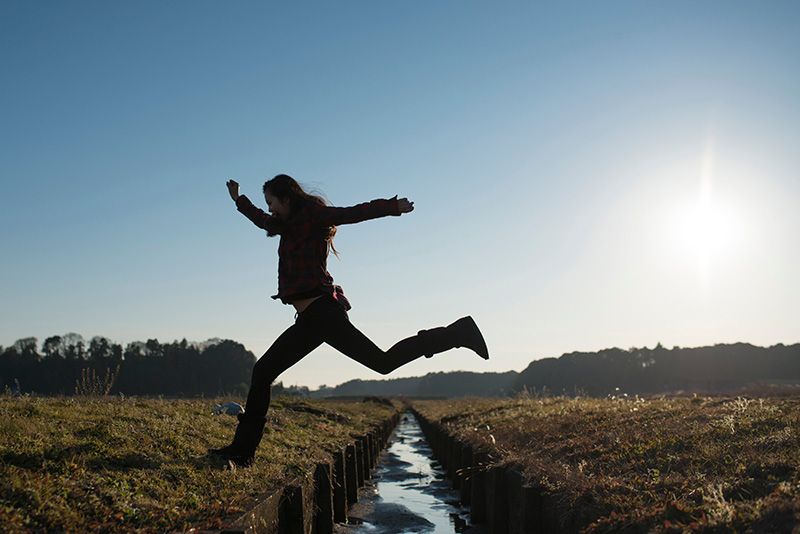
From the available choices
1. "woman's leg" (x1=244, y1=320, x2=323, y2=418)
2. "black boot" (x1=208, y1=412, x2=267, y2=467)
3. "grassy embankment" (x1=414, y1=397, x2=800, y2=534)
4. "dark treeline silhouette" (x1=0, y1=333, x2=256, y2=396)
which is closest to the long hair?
"woman's leg" (x1=244, y1=320, x2=323, y2=418)

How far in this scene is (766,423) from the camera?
5.19 metres

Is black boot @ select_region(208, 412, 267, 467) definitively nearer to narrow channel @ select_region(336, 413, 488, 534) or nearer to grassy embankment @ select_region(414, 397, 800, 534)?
narrow channel @ select_region(336, 413, 488, 534)

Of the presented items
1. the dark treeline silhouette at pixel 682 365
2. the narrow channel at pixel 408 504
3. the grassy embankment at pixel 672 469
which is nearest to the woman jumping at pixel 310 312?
the grassy embankment at pixel 672 469

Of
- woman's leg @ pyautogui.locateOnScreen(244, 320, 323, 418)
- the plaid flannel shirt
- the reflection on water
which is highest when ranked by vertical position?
the plaid flannel shirt

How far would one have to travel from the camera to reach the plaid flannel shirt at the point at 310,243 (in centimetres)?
432

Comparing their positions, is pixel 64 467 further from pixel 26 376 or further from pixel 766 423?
→ pixel 26 376

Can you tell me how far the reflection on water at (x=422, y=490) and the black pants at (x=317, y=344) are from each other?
→ 246 centimetres

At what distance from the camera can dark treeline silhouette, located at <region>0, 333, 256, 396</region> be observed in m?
49.6

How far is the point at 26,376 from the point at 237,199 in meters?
54.1

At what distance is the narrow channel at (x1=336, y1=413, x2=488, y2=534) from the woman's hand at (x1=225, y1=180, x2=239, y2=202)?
11.7ft

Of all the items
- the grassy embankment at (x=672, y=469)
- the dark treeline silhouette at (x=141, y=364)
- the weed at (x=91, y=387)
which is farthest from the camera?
the dark treeline silhouette at (x=141, y=364)

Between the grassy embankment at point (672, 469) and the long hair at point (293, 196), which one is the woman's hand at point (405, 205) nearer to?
the long hair at point (293, 196)

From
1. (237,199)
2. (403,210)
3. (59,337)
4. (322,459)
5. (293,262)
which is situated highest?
(59,337)

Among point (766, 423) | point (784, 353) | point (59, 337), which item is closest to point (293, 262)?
point (766, 423)
